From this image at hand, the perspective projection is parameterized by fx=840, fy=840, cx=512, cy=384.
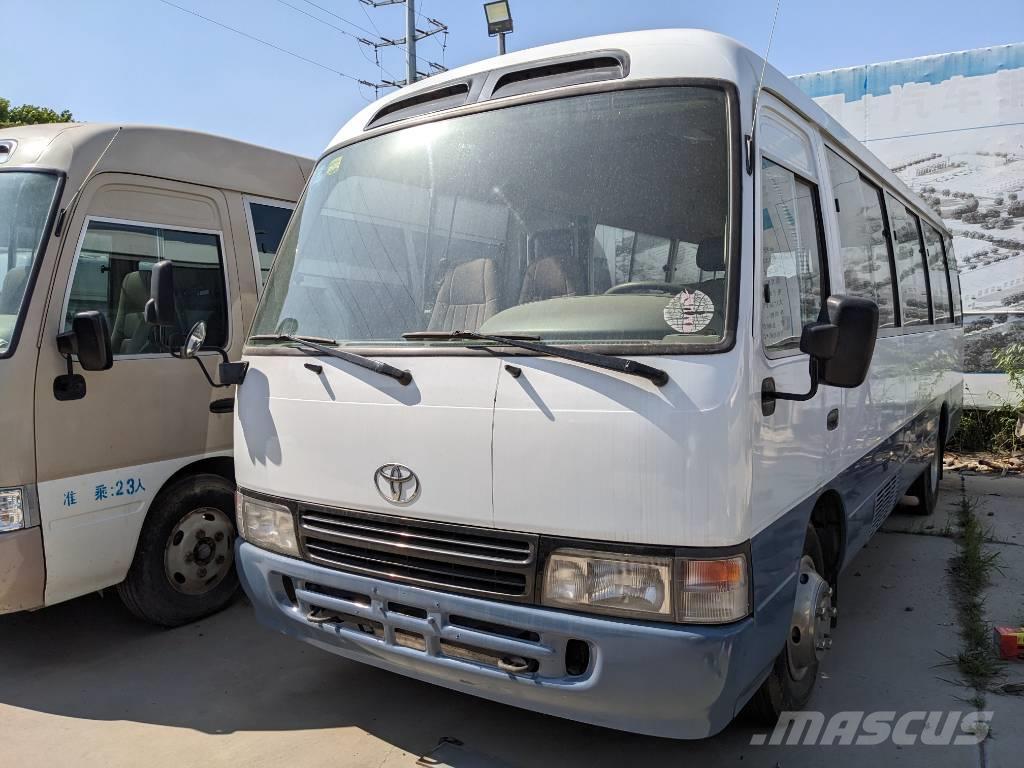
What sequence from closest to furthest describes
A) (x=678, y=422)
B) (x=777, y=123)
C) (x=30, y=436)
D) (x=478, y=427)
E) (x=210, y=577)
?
(x=678, y=422) → (x=478, y=427) → (x=777, y=123) → (x=30, y=436) → (x=210, y=577)

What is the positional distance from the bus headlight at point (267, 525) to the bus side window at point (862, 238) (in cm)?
270

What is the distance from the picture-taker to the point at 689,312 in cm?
266

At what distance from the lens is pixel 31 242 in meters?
4.03

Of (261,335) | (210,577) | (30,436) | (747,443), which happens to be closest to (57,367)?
(30,436)

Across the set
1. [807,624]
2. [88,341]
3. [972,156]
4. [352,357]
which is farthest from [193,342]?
[972,156]

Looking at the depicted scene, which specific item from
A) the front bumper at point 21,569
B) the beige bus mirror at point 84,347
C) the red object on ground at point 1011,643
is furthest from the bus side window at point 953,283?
the front bumper at point 21,569

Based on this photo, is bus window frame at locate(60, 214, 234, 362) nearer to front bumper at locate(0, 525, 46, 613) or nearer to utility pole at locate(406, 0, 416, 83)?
front bumper at locate(0, 525, 46, 613)

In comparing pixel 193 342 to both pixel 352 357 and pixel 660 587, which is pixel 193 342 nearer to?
pixel 352 357

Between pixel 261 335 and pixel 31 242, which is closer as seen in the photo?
pixel 261 335

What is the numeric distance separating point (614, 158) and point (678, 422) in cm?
101

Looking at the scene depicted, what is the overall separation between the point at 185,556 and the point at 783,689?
3.19m

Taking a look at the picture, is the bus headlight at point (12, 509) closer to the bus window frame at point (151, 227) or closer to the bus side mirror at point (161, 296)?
the bus window frame at point (151, 227)

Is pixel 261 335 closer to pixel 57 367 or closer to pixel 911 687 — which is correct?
pixel 57 367

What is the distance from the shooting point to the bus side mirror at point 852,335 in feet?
8.66
